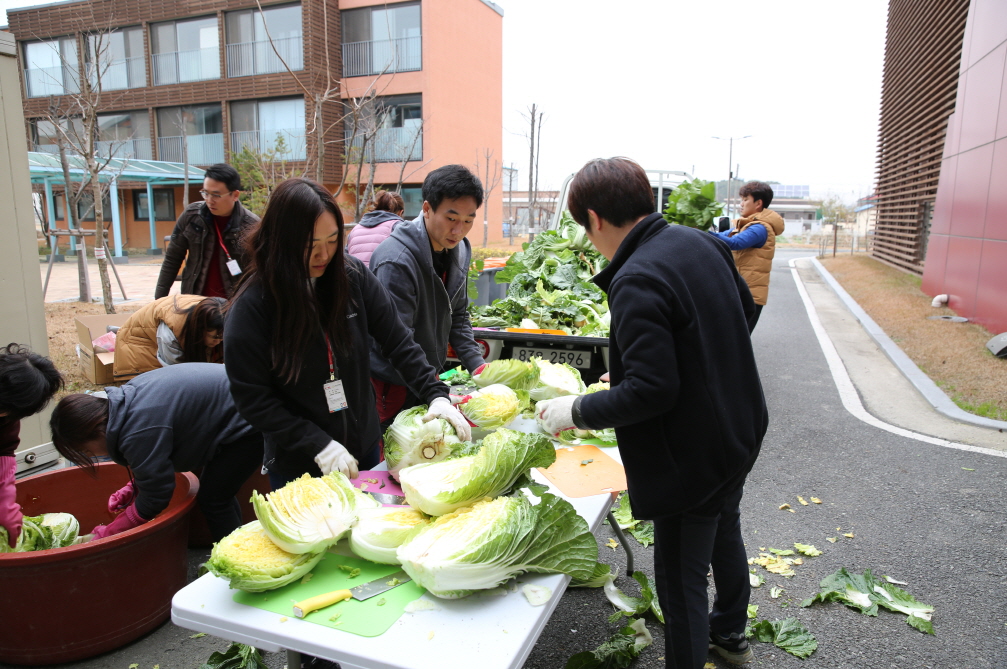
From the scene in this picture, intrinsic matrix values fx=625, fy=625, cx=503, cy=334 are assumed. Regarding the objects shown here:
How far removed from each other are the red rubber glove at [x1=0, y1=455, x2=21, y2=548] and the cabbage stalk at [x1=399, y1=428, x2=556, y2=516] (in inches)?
71.7

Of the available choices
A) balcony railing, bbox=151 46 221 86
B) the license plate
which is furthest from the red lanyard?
balcony railing, bbox=151 46 221 86

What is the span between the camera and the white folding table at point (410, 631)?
1.55m

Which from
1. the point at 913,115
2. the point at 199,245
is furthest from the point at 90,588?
the point at 913,115

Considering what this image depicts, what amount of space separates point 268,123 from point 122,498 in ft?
80.8

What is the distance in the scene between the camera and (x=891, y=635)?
305cm

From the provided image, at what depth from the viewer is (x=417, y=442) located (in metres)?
2.51

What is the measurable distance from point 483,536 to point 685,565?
2.75ft

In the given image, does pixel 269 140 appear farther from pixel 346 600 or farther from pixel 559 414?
pixel 346 600

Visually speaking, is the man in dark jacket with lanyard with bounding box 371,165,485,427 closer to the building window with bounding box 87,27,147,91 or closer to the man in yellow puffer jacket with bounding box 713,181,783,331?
the man in yellow puffer jacket with bounding box 713,181,783,331

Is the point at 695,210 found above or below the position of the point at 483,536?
above

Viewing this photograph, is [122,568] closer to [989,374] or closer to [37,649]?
[37,649]

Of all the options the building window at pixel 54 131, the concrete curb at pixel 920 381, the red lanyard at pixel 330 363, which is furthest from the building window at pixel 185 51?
the red lanyard at pixel 330 363

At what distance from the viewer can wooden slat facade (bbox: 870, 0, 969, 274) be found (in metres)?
13.6

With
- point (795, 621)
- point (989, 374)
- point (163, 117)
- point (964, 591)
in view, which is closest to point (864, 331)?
point (989, 374)
